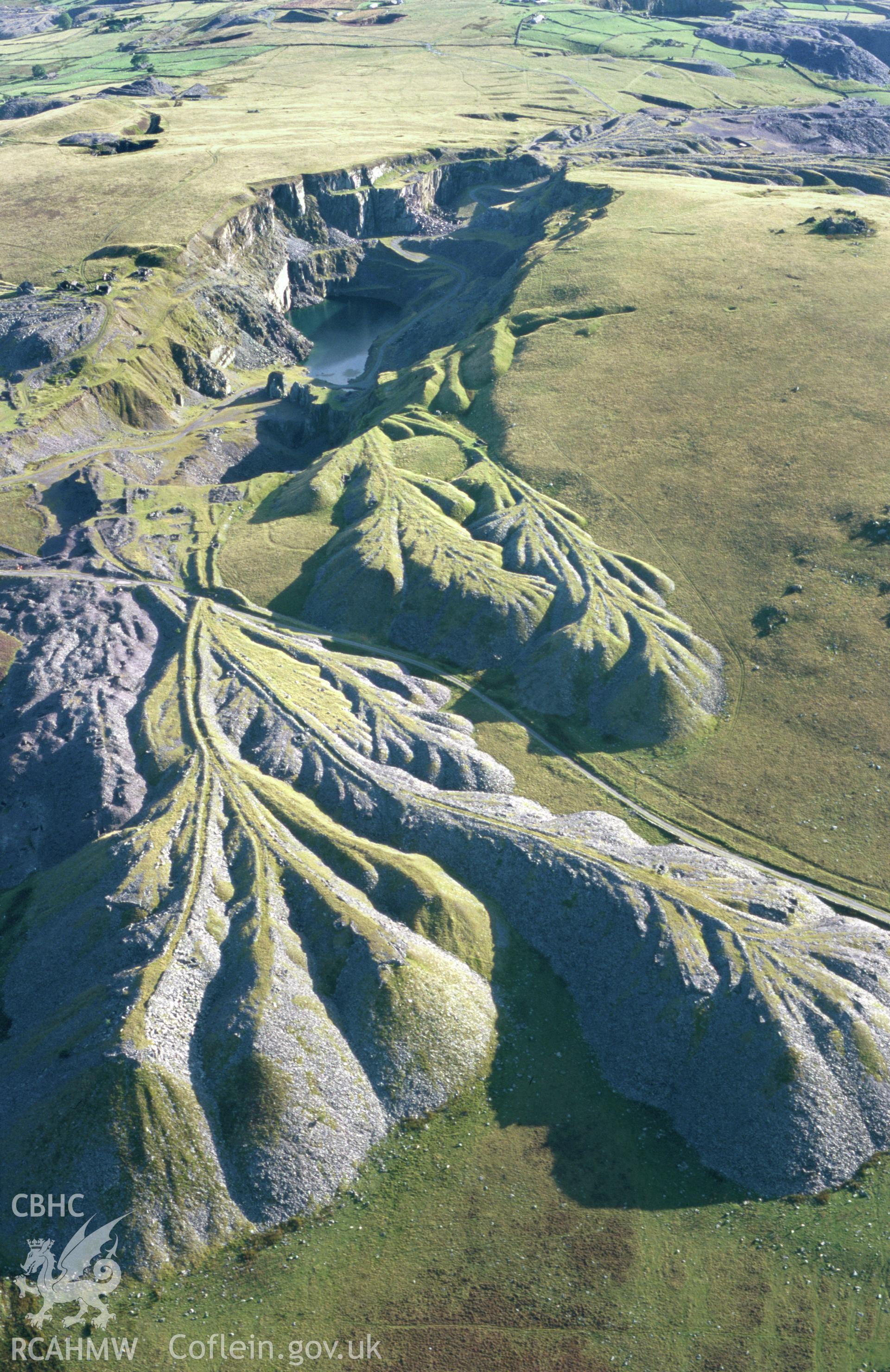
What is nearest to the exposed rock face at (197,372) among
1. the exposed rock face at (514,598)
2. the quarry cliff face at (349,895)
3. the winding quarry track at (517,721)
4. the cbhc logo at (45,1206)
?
the exposed rock face at (514,598)

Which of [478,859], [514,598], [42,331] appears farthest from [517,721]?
[42,331]

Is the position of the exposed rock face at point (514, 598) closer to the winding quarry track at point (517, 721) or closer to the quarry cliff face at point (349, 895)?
the quarry cliff face at point (349, 895)

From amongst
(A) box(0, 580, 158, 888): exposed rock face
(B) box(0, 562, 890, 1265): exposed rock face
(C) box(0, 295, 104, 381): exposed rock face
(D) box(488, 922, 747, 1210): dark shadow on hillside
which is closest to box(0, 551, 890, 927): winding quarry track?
(B) box(0, 562, 890, 1265): exposed rock face

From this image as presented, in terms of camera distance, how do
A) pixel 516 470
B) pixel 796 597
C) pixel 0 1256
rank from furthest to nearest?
1. pixel 516 470
2. pixel 796 597
3. pixel 0 1256

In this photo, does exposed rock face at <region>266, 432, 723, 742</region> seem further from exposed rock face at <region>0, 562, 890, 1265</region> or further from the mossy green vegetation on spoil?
exposed rock face at <region>0, 562, 890, 1265</region>

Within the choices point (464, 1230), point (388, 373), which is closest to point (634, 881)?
point (464, 1230)

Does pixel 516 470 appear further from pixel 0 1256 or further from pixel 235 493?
pixel 0 1256
